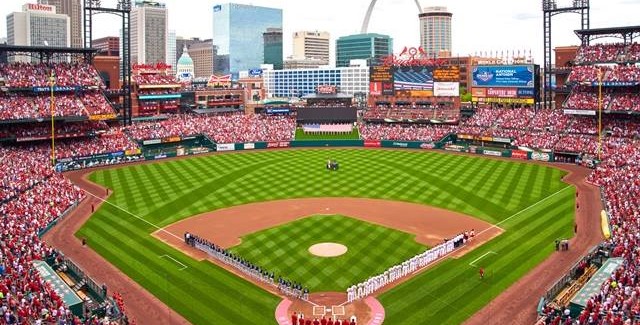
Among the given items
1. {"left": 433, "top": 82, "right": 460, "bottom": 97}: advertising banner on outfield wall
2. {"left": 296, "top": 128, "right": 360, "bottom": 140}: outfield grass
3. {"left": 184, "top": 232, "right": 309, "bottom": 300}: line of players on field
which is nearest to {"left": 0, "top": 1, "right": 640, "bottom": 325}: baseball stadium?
{"left": 184, "top": 232, "right": 309, "bottom": 300}: line of players on field

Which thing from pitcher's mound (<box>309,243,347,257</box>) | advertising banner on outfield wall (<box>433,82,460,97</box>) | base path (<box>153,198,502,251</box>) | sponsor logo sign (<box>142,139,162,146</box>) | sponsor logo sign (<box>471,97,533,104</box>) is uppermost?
advertising banner on outfield wall (<box>433,82,460,97</box>)

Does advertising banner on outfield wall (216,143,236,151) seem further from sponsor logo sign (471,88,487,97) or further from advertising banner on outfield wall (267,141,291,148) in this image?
sponsor logo sign (471,88,487,97)

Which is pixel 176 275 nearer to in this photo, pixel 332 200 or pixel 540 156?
pixel 332 200

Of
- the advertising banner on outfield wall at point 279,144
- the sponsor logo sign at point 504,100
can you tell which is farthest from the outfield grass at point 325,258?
the sponsor logo sign at point 504,100

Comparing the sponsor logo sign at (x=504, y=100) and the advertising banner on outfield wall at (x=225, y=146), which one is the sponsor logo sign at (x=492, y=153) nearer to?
the sponsor logo sign at (x=504, y=100)

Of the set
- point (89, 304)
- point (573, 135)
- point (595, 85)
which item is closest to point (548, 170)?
point (573, 135)

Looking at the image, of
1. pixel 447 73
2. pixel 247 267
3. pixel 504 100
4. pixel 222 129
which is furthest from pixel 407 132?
pixel 247 267
